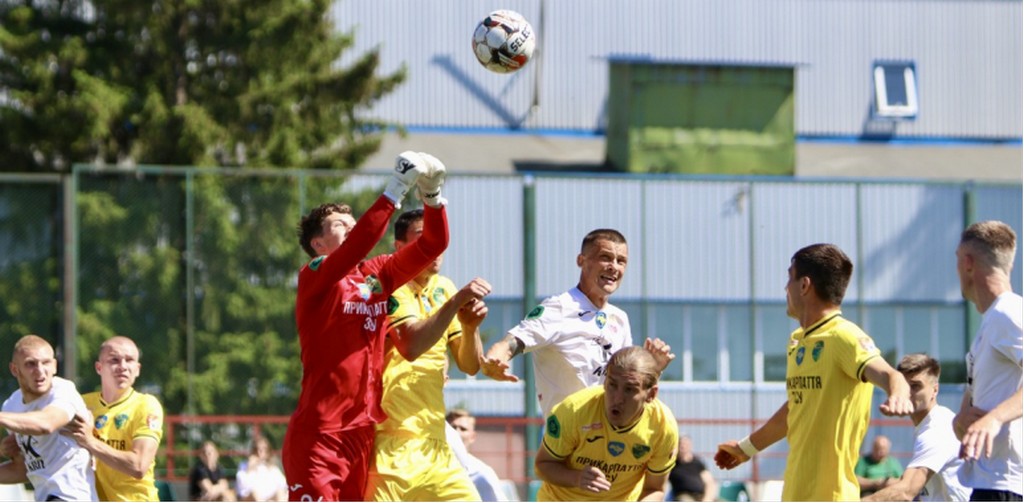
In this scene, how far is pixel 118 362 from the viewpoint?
8.59m

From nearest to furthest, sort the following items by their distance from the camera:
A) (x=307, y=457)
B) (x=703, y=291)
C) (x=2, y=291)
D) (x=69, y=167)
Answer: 1. (x=307, y=457)
2. (x=2, y=291)
3. (x=703, y=291)
4. (x=69, y=167)

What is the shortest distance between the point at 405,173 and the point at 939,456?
3.18 metres

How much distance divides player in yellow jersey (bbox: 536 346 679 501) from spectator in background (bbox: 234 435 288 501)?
8.70m

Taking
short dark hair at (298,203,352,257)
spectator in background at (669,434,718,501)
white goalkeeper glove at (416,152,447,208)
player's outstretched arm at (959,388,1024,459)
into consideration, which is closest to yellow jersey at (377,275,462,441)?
short dark hair at (298,203,352,257)

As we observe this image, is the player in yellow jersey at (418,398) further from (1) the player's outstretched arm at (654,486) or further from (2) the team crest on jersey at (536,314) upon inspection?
(1) the player's outstretched arm at (654,486)

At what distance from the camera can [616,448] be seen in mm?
7355

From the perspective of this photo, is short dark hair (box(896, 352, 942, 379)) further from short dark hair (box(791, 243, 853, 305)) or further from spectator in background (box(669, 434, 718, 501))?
spectator in background (box(669, 434, 718, 501))

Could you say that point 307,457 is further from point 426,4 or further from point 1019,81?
point 1019,81

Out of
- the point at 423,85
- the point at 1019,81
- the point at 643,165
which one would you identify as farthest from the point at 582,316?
the point at 1019,81

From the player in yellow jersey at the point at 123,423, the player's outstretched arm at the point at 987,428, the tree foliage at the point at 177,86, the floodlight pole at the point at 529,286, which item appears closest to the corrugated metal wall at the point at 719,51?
the tree foliage at the point at 177,86

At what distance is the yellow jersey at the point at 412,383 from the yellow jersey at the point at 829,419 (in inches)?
70.8

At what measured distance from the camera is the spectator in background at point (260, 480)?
15.8m

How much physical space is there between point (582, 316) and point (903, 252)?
508 inches

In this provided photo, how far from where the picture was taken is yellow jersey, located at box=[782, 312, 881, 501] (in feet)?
22.5
